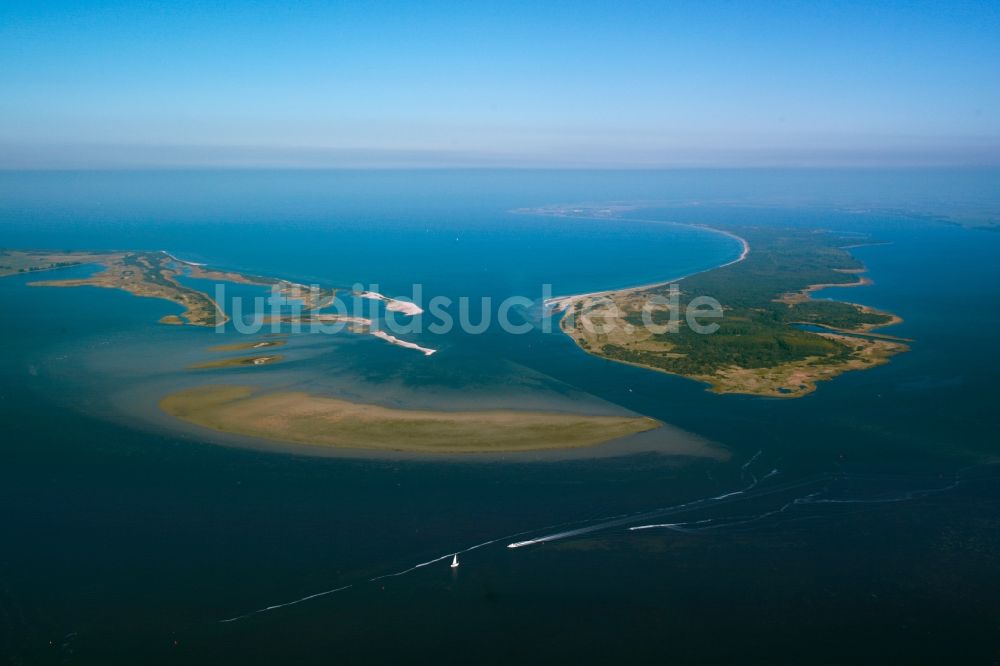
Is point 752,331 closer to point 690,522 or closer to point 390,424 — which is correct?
point 690,522

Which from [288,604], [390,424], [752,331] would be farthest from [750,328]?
[288,604]

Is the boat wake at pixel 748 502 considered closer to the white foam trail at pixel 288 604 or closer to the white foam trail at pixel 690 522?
the white foam trail at pixel 690 522

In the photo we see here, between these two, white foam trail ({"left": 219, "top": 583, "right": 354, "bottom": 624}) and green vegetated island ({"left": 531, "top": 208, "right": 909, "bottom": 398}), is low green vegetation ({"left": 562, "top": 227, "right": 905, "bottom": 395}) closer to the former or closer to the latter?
green vegetated island ({"left": 531, "top": 208, "right": 909, "bottom": 398})

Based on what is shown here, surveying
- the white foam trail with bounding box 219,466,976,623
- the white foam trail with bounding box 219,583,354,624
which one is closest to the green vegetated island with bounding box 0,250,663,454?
the white foam trail with bounding box 219,466,976,623

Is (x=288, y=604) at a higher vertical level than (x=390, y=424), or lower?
lower

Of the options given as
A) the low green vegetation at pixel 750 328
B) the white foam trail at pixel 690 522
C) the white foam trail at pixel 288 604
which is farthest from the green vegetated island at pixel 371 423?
the low green vegetation at pixel 750 328
